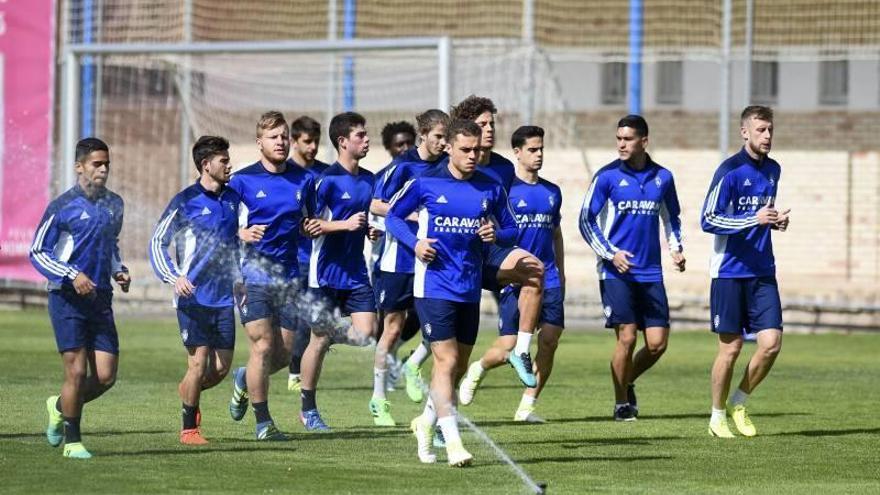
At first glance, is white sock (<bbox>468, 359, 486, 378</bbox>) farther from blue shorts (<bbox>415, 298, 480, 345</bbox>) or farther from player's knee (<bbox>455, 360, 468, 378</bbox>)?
blue shorts (<bbox>415, 298, 480, 345</bbox>)

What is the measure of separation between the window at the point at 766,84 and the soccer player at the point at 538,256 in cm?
2377

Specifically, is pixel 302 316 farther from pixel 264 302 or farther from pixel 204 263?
pixel 204 263

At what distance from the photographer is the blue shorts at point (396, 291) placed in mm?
14750

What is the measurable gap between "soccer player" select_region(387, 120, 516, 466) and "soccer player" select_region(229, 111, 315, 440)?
5.21ft

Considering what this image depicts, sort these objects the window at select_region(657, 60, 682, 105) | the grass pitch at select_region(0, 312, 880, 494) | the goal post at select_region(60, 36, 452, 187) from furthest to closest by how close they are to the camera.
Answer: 1. the window at select_region(657, 60, 682, 105)
2. the goal post at select_region(60, 36, 452, 187)
3. the grass pitch at select_region(0, 312, 880, 494)

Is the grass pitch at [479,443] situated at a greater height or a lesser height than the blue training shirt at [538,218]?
lesser

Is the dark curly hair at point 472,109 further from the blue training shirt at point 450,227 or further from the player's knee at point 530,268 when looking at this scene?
the blue training shirt at point 450,227

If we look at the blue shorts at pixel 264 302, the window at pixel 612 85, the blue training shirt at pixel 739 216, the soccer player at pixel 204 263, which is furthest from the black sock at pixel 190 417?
the window at pixel 612 85

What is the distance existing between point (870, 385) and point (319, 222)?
7.31 meters

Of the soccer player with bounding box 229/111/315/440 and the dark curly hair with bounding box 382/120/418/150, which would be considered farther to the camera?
the dark curly hair with bounding box 382/120/418/150

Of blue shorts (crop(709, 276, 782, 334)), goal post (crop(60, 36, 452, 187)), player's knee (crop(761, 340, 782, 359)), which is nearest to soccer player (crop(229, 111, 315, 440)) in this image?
blue shorts (crop(709, 276, 782, 334))

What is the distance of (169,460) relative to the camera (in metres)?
11.4

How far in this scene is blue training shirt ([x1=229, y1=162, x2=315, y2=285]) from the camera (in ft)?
42.6

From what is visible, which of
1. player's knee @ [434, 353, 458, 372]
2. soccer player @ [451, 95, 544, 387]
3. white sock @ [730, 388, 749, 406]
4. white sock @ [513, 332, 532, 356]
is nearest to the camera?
player's knee @ [434, 353, 458, 372]
